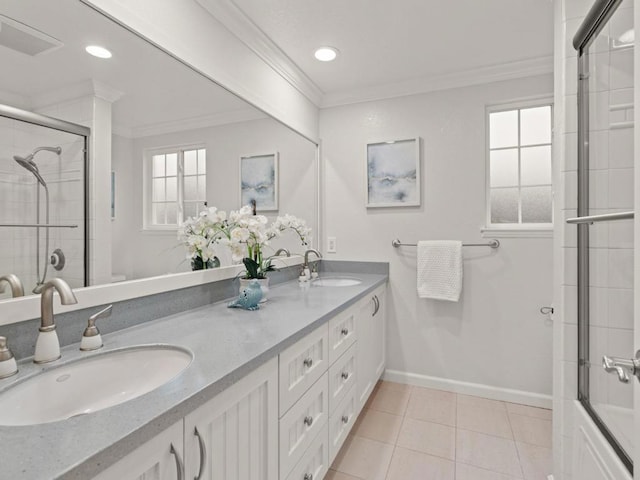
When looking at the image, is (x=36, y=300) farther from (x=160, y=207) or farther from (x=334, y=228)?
(x=334, y=228)

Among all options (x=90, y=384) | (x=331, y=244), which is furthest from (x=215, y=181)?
(x=331, y=244)

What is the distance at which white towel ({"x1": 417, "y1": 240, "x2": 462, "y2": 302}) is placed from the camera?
236cm

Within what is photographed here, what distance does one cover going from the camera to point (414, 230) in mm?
2588

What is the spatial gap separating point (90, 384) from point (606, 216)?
1.54 m

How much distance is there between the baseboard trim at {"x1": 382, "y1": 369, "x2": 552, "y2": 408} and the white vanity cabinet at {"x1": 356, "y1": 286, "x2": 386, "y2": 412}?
0.19 meters

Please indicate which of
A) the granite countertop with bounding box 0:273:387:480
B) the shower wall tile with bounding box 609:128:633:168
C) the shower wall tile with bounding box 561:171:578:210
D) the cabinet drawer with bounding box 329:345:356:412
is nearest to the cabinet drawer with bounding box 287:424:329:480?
the cabinet drawer with bounding box 329:345:356:412

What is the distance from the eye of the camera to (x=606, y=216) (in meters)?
0.96

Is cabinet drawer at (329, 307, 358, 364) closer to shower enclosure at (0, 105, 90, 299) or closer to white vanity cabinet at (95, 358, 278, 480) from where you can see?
white vanity cabinet at (95, 358, 278, 480)

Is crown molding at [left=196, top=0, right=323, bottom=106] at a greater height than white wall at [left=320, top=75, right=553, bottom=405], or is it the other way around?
crown molding at [left=196, top=0, right=323, bottom=106]

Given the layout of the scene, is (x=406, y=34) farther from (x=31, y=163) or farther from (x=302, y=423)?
(x=302, y=423)

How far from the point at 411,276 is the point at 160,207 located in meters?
1.87

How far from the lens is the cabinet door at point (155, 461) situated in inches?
24.2

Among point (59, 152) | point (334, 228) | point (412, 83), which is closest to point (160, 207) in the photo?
point (59, 152)

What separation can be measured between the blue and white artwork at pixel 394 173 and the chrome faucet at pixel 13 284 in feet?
7.18
